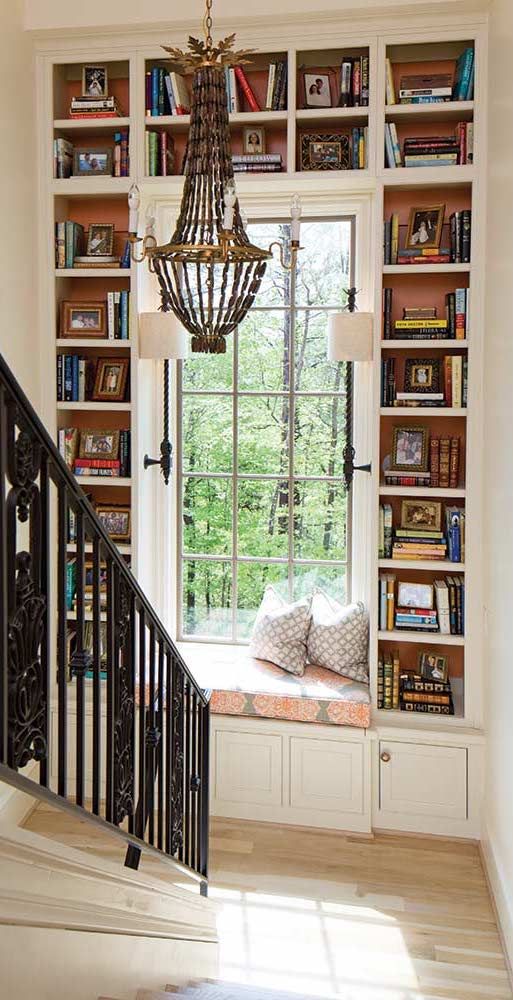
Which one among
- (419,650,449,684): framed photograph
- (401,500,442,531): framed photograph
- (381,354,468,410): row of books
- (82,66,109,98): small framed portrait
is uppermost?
(82,66,109,98): small framed portrait

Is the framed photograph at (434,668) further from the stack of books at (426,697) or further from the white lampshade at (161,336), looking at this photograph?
the white lampshade at (161,336)

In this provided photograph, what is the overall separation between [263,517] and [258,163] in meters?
1.68

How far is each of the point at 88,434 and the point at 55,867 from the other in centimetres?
302

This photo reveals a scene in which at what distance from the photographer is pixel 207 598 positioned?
445cm

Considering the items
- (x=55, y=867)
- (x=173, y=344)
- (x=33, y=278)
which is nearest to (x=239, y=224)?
(x=55, y=867)

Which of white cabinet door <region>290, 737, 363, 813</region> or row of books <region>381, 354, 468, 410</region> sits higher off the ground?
row of books <region>381, 354, 468, 410</region>

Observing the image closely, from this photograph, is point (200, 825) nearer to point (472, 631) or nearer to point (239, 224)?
point (472, 631)

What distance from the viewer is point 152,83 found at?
3.91 metres

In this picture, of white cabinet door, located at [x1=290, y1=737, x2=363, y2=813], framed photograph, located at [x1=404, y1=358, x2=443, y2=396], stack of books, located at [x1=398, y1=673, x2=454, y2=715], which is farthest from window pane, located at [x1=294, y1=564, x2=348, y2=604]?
framed photograph, located at [x1=404, y1=358, x2=443, y2=396]

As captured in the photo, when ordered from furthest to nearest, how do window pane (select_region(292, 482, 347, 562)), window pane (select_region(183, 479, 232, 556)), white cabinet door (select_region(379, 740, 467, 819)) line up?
window pane (select_region(183, 479, 232, 556))
window pane (select_region(292, 482, 347, 562))
white cabinet door (select_region(379, 740, 467, 819))

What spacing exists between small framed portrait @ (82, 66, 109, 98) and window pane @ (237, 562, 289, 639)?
2.36 metres

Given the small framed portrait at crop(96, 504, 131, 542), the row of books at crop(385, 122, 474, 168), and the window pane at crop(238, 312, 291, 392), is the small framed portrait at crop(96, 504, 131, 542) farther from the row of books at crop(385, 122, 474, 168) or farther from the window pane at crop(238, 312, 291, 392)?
the row of books at crop(385, 122, 474, 168)

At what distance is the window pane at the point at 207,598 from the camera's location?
4422mm

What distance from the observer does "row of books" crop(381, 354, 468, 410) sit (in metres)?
3.78
